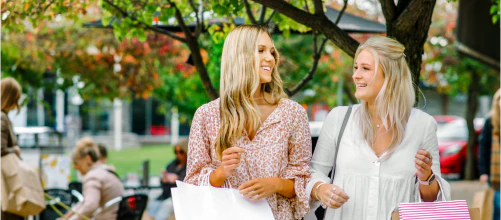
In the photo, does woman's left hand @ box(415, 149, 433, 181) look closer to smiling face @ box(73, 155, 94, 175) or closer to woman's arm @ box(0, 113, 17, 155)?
woman's arm @ box(0, 113, 17, 155)

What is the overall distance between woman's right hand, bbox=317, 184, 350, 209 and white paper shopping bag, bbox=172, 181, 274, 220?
258mm

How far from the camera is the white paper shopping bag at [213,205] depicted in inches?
118

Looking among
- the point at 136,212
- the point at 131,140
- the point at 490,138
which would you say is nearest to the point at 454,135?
the point at 490,138

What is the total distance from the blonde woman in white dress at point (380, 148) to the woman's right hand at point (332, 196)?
1.0 inches

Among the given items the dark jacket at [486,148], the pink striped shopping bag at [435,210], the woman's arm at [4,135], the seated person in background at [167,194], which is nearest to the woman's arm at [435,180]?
the pink striped shopping bag at [435,210]

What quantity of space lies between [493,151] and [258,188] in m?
4.31

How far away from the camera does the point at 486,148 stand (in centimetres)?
742

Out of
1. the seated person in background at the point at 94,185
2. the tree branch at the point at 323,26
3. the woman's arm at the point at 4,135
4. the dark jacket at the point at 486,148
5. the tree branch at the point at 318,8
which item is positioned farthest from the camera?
the dark jacket at the point at 486,148

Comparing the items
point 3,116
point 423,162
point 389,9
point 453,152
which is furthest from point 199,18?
point 453,152

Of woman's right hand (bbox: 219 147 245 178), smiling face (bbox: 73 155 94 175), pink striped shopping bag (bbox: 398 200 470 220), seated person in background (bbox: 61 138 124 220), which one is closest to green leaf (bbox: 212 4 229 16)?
seated person in background (bbox: 61 138 124 220)

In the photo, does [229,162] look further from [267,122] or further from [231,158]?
[267,122]

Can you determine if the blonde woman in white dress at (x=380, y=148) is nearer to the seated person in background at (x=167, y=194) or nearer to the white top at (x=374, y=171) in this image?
the white top at (x=374, y=171)

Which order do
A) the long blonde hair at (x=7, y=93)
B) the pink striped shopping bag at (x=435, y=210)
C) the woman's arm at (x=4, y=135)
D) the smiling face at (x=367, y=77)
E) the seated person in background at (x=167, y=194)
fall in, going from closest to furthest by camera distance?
1. the pink striped shopping bag at (x=435, y=210)
2. the smiling face at (x=367, y=77)
3. the woman's arm at (x=4, y=135)
4. the long blonde hair at (x=7, y=93)
5. the seated person in background at (x=167, y=194)

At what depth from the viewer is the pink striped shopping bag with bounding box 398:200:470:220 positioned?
10.1ft
